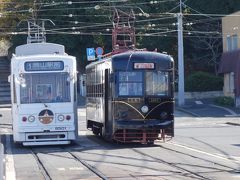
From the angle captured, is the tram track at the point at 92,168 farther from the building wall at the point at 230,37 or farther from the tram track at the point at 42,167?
the building wall at the point at 230,37

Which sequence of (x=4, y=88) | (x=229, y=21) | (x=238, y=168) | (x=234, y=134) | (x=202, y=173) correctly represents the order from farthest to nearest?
(x=4, y=88) < (x=229, y=21) < (x=234, y=134) < (x=238, y=168) < (x=202, y=173)

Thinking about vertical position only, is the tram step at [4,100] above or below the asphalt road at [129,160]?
above

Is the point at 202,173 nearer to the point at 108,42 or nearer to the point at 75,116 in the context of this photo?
the point at 75,116

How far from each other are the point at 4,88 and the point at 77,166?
5246cm

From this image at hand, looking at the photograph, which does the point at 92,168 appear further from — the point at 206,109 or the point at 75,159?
the point at 206,109

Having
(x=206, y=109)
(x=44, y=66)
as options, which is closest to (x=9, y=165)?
(x=44, y=66)

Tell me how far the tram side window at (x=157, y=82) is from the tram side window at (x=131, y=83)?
28 centimetres

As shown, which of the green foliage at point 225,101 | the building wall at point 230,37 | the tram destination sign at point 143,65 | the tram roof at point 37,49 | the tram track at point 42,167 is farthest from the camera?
the building wall at point 230,37

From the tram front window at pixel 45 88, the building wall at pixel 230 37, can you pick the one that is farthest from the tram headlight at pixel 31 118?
the building wall at pixel 230 37

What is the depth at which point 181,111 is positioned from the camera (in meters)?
50.3

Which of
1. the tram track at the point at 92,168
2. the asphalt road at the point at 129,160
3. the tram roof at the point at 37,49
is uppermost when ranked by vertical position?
the tram roof at the point at 37,49

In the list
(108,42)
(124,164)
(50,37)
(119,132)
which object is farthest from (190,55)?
(124,164)

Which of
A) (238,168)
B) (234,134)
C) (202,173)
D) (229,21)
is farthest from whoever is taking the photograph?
(229,21)

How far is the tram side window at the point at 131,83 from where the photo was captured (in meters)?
23.0
